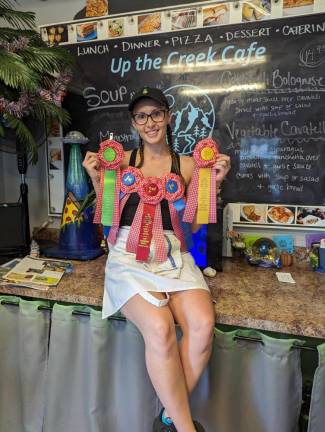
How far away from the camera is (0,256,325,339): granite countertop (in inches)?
42.0

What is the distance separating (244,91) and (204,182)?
717 mm

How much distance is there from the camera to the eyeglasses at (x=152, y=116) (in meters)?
1.25

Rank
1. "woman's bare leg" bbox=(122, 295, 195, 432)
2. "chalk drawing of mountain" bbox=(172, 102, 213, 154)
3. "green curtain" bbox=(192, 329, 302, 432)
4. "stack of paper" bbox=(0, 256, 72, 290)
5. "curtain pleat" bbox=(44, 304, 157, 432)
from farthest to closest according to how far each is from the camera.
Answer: "chalk drawing of mountain" bbox=(172, 102, 213, 154), "stack of paper" bbox=(0, 256, 72, 290), "curtain pleat" bbox=(44, 304, 157, 432), "green curtain" bbox=(192, 329, 302, 432), "woman's bare leg" bbox=(122, 295, 195, 432)

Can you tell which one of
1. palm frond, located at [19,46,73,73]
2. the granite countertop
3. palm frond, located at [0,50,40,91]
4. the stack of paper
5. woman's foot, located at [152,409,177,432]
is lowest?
woman's foot, located at [152,409,177,432]

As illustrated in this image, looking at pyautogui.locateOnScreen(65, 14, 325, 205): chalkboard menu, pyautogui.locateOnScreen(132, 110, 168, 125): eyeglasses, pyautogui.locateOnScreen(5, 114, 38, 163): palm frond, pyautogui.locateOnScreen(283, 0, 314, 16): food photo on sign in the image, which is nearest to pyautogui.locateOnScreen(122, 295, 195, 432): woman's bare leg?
pyautogui.locateOnScreen(132, 110, 168, 125): eyeglasses

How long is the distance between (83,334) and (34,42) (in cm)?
143

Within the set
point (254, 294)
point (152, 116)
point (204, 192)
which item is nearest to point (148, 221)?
point (204, 192)

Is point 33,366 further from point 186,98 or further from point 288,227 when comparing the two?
point 186,98

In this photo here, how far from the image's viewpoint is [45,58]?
5.05 ft

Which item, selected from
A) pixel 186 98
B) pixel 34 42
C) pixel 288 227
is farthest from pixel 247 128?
pixel 34 42

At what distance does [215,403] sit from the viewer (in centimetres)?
117

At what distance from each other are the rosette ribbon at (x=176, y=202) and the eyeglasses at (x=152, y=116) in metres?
0.22

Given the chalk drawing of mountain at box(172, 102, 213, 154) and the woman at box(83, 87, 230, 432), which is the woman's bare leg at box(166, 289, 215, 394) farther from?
the chalk drawing of mountain at box(172, 102, 213, 154)

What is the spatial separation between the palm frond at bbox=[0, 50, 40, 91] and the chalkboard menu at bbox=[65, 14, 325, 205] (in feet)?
1.73
